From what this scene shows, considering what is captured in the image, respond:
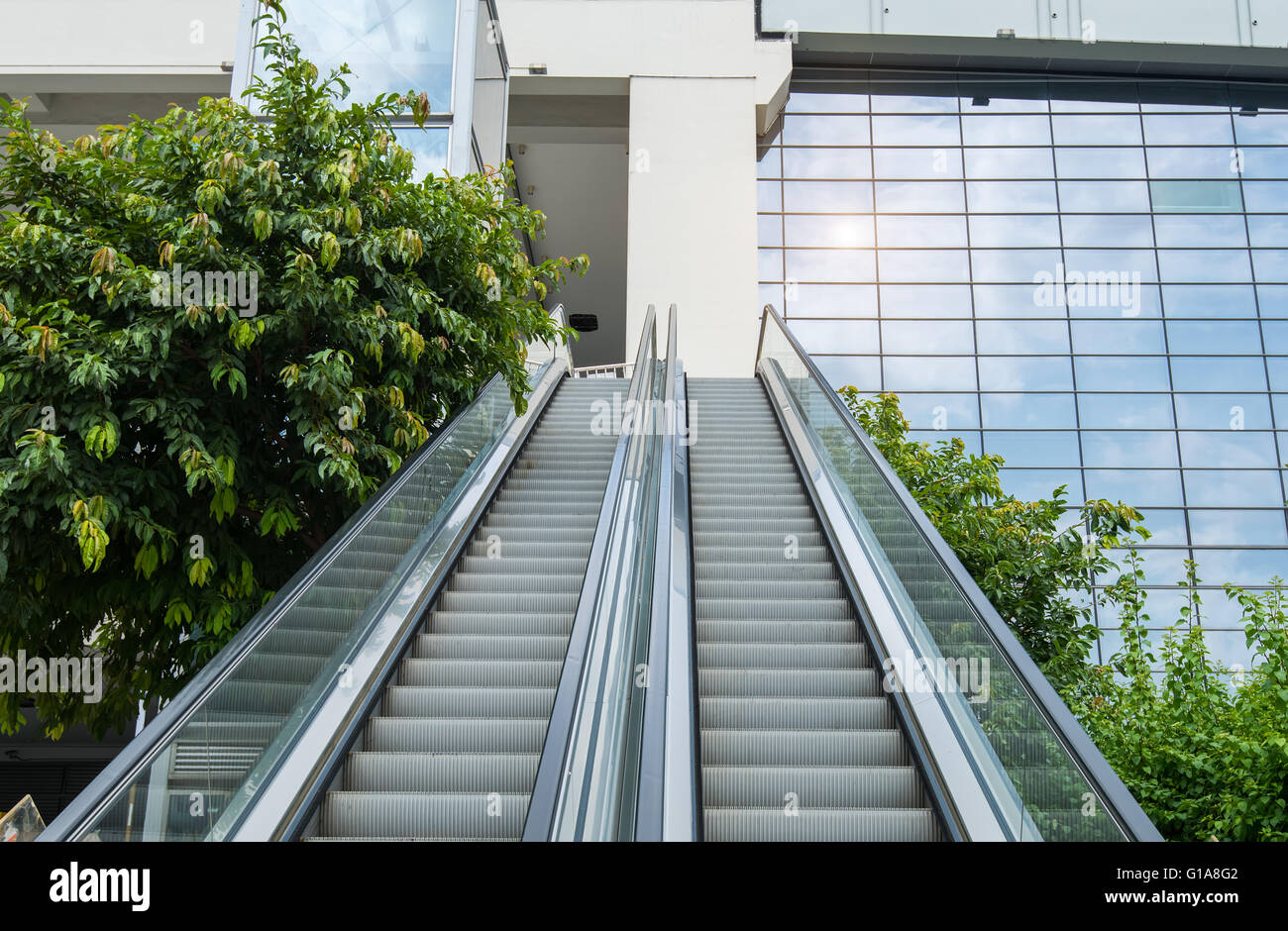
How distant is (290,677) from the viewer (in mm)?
4086

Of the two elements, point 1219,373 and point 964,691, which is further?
point 1219,373

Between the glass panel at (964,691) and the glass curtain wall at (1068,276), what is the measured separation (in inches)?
483

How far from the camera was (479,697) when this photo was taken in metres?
4.72

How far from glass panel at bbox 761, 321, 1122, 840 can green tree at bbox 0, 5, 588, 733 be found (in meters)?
2.74

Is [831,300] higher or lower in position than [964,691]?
higher

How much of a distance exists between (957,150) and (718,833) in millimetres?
18108

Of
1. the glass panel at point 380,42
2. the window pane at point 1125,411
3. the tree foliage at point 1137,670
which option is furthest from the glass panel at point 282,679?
the window pane at point 1125,411

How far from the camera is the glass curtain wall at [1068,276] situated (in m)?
17.8

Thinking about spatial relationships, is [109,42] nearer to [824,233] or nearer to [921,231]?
[824,233]

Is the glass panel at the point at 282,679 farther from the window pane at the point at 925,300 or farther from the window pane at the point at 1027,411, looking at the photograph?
the window pane at the point at 1027,411

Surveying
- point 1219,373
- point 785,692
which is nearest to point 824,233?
point 1219,373

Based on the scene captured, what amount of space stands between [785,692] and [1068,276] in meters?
16.2

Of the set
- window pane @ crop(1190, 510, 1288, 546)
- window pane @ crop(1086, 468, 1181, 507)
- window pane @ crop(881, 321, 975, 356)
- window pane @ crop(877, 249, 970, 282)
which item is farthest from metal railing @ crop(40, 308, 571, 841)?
window pane @ crop(1190, 510, 1288, 546)

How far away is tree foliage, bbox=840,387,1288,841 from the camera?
500 cm
